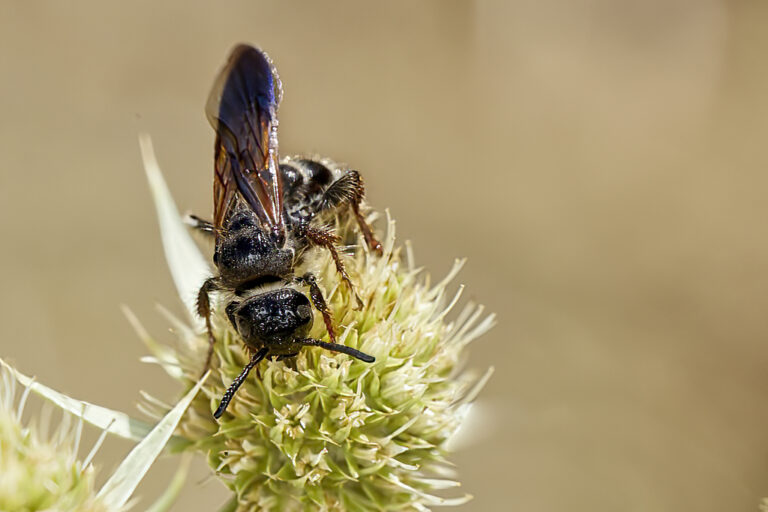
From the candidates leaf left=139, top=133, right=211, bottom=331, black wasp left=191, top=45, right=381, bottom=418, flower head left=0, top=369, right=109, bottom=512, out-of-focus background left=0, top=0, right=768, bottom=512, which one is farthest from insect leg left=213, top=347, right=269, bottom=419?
out-of-focus background left=0, top=0, right=768, bottom=512

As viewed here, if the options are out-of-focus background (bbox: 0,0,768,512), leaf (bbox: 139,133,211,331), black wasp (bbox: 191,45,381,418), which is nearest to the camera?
black wasp (bbox: 191,45,381,418)

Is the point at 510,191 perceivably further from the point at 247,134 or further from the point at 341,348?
the point at 341,348

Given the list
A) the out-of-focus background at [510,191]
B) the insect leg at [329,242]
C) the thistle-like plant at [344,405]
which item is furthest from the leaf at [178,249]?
the out-of-focus background at [510,191]

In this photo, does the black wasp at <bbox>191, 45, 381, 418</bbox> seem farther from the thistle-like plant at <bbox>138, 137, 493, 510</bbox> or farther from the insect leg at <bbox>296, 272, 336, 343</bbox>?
the thistle-like plant at <bbox>138, 137, 493, 510</bbox>

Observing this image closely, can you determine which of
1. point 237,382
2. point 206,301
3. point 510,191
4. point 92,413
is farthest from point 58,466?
point 510,191

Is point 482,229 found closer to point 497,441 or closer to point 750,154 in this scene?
point 497,441

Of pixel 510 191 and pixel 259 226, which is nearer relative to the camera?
pixel 259 226

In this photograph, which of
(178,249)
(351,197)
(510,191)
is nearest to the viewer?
(351,197)
